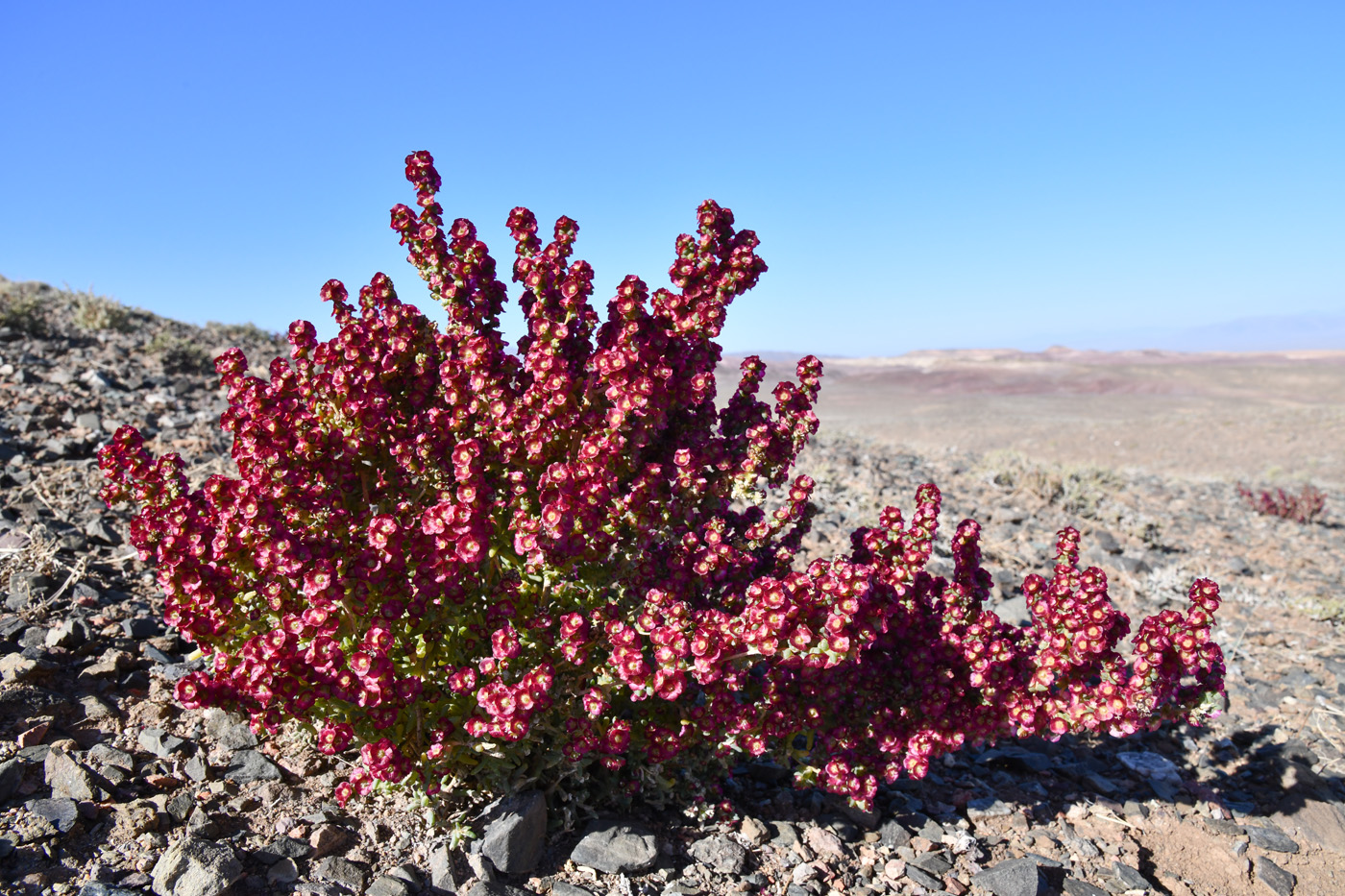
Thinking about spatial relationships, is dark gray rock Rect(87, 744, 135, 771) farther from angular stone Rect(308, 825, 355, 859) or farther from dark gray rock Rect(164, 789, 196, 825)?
angular stone Rect(308, 825, 355, 859)

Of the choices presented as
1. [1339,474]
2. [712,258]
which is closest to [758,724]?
[712,258]

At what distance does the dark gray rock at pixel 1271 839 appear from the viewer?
382 centimetres

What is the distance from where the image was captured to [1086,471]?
35.1 feet

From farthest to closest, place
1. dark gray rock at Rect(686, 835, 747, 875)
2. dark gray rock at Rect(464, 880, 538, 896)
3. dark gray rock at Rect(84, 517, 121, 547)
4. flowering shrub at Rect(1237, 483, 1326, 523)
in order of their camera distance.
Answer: flowering shrub at Rect(1237, 483, 1326, 523) → dark gray rock at Rect(84, 517, 121, 547) → dark gray rock at Rect(686, 835, 747, 875) → dark gray rock at Rect(464, 880, 538, 896)

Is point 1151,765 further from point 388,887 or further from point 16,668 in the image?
point 16,668

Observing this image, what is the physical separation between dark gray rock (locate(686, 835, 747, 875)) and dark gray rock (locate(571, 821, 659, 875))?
186mm

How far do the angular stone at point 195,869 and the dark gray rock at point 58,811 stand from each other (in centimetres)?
45

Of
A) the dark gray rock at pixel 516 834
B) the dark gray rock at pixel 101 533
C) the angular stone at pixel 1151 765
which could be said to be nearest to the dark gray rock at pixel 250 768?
the dark gray rock at pixel 516 834

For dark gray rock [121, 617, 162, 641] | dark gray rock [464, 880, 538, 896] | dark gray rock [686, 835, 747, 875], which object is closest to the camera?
dark gray rock [464, 880, 538, 896]

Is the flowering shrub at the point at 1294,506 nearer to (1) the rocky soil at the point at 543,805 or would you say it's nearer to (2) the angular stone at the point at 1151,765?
(1) the rocky soil at the point at 543,805

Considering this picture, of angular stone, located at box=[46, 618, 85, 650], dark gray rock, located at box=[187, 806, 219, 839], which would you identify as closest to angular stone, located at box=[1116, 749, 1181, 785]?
dark gray rock, located at box=[187, 806, 219, 839]

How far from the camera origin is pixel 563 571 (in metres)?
3.00

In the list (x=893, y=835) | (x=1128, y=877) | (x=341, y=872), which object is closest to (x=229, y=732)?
(x=341, y=872)

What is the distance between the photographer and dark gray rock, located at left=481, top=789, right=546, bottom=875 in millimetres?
3082
